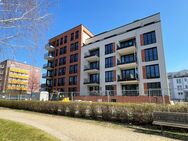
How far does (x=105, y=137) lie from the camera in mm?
6129

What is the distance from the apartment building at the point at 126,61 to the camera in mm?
23875

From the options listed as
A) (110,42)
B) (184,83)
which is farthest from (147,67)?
(184,83)

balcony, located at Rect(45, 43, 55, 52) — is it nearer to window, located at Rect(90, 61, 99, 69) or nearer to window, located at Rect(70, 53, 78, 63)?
window, located at Rect(70, 53, 78, 63)

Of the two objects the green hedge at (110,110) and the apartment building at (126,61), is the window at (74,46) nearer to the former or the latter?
the apartment building at (126,61)

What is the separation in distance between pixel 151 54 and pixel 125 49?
514cm

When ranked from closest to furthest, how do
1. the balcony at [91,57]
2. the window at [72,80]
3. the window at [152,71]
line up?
the window at [152,71] < the balcony at [91,57] < the window at [72,80]

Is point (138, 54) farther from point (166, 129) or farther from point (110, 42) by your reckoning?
point (166, 129)

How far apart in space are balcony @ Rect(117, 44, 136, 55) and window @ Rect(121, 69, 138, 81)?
384 cm

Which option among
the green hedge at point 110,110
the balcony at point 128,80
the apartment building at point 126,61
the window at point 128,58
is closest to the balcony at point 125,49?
the apartment building at point 126,61

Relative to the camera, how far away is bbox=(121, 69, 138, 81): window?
25.9 m

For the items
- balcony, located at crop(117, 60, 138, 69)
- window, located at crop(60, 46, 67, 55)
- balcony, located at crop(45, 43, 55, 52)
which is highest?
balcony, located at crop(45, 43, 55, 52)

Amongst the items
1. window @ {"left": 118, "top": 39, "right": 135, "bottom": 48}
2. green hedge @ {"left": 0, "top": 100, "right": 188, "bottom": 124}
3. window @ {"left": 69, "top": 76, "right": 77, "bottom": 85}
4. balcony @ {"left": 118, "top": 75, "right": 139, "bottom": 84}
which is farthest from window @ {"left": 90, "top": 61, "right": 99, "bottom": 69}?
green hedge @ {"left": 0, "top": 100, "right": 188, "bottom": 124}

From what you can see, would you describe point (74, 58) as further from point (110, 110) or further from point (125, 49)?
point (110, 110)

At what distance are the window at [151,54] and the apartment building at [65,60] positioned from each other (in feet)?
55.5
